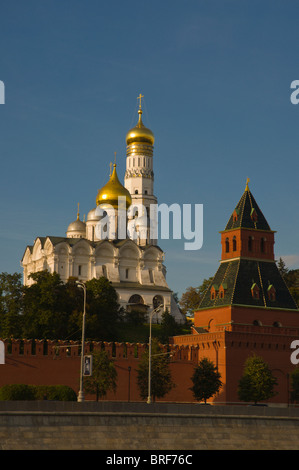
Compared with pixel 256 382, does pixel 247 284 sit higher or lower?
higher

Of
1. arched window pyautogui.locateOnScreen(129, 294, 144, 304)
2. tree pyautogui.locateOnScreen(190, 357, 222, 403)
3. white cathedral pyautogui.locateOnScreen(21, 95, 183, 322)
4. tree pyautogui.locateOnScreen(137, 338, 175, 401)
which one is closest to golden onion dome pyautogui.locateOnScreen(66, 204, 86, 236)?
white cathedral pyautogui.locateOnScreen(21, 95, 183, 322)

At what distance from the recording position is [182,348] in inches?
2766

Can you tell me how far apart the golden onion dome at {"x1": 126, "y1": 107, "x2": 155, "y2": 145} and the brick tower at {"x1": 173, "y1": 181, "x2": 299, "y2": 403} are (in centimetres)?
4672

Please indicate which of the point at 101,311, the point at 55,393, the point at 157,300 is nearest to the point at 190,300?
the point at 157,300

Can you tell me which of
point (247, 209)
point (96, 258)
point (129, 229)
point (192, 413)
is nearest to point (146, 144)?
point (129, 229)

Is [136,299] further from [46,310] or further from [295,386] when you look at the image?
[295,386]

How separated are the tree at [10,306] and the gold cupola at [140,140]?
130ft

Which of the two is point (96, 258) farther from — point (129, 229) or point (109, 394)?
point (109, 394)

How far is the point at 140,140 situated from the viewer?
12006cm

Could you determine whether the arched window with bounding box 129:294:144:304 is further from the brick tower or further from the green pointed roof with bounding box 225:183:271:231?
the green pointed roof with bounding box 225:183:271:231

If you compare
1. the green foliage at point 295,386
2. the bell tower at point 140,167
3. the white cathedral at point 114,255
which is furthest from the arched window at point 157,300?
the green foliage at point 295,386

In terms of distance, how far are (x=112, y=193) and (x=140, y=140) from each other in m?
12.5

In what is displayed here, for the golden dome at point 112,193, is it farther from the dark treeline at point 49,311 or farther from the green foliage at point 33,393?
the green foliage at point 33,393
